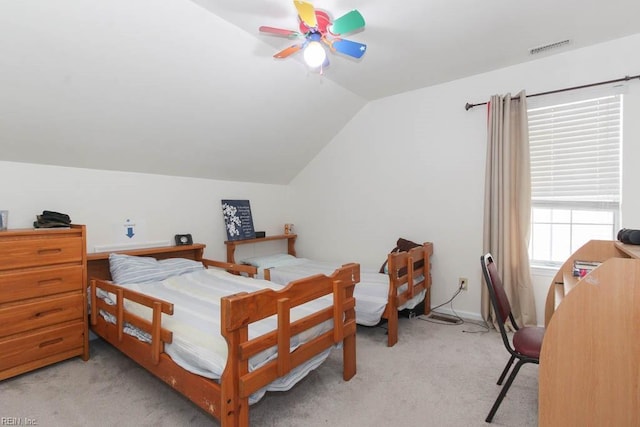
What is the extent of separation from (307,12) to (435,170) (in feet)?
7.39

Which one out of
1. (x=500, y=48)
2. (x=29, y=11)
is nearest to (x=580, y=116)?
(x=500, y=48)

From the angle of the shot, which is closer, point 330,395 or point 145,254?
point 330,395

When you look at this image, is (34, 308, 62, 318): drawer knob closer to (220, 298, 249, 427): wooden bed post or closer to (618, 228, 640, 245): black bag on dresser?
(220, 298, 249, 427): wooden bed post

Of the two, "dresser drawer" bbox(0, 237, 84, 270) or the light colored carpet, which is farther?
"dresser drawer" bbox(0, 237, 84, 270)

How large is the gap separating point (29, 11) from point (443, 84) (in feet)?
10.9

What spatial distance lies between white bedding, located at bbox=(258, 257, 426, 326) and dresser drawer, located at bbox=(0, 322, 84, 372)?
169 centimetres

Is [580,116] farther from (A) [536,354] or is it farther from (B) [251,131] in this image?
(B) [251,131]

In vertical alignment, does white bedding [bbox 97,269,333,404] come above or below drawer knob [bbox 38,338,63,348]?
above

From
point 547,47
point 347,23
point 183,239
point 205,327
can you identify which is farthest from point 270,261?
point 547,47

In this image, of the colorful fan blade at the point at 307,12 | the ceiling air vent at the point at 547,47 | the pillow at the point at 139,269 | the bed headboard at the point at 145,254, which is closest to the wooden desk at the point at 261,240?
the bed headboard at the point at 145,254

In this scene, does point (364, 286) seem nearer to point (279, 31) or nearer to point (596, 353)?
point (596, 353)

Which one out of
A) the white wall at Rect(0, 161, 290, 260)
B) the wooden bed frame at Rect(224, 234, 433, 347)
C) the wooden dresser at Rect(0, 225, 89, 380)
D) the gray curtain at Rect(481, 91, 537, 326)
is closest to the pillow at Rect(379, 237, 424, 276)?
the wooden bed frame at Rect(224, 234, 433, 347)

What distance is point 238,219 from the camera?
3.94 m

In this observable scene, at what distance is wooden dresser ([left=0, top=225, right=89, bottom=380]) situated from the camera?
204cm
